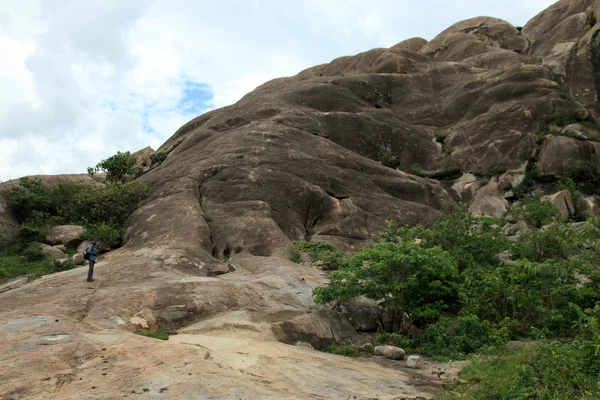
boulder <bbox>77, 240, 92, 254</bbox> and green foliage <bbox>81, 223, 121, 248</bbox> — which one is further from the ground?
green foliage <bbox>81, 223, 121, 248</bbox>

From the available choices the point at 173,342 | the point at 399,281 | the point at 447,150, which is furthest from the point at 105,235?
the point at 447,150

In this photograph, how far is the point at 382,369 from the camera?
33.4 ft

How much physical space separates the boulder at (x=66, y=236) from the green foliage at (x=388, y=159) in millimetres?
18808

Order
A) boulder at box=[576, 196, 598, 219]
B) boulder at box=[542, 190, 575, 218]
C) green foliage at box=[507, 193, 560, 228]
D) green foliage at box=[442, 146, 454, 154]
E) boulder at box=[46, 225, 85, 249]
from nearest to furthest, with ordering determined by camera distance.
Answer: boulder at box=[46, 225, 85, 249] < green foliage at box=[507, 193, 560, 228] < boulder at box=[542, 190, 575, 218] < boulder at box=[576, 196, 598, 219] < green foliage at box=[442, 146, 454, 154]

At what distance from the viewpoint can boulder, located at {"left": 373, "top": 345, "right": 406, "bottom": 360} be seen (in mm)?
11531

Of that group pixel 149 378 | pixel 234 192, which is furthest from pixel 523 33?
pixel 149 378

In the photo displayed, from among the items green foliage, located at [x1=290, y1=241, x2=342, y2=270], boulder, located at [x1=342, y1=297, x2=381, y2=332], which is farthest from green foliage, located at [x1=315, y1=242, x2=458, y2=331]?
green foliage, located at [x1=290, y1=241, x2=342, y2=270]

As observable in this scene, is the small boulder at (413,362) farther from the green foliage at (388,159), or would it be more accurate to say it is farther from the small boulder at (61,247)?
the green foliage at (388,159)

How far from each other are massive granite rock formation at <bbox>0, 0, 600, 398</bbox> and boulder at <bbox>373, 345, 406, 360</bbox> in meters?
1.40

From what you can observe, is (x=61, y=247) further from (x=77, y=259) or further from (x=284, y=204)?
(x=284, y=204)

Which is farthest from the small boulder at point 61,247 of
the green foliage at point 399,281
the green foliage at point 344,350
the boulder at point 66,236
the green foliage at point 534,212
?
the green foliage at point 534,212

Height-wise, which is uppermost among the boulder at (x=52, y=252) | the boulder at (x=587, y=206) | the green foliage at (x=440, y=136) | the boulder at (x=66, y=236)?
the green foliage at (x=440, y=136)

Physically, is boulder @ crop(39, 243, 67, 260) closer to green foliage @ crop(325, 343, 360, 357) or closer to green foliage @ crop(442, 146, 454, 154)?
green foliage @ crop(325, 343, 360, 357)

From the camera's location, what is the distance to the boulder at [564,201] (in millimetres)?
25930
